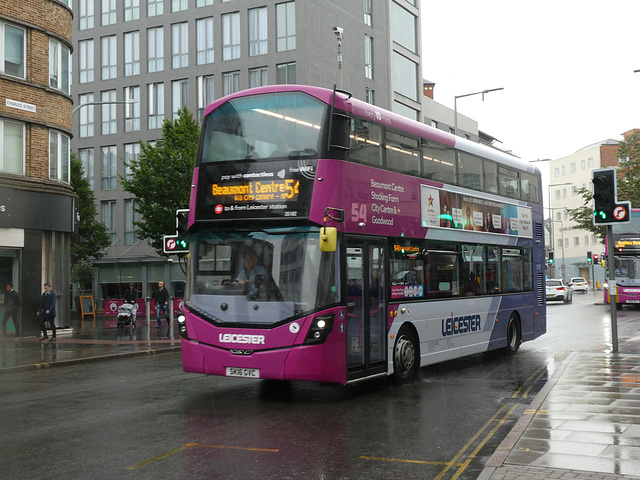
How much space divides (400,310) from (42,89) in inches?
706

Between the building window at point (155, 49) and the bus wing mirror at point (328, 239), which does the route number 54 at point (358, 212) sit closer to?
the bus wing mirror at point (328, 239)

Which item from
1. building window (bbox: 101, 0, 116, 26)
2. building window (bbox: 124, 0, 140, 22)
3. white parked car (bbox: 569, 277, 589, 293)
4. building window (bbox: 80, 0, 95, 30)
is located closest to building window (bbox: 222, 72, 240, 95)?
building window (bbox: 124, 0, 140, 22)

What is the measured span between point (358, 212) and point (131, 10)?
4624 centimetres

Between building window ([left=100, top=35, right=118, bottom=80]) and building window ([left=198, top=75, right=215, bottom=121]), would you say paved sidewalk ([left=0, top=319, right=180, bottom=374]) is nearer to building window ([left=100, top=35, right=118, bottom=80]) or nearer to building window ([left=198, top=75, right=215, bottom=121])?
building window ([left=198, top=75, right=215, bottom=121])

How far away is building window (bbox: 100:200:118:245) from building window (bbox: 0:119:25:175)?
28.7 meters

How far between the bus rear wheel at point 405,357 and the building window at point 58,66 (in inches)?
722

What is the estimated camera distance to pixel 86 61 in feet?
176

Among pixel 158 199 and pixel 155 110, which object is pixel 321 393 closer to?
pixel 158 199

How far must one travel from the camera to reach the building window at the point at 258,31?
47.7m

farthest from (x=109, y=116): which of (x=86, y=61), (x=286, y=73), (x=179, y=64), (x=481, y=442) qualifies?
(x=481, y=442)

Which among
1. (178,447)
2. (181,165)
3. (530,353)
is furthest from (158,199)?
(178,447)

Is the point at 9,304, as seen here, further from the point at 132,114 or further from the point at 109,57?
the point at 109,57

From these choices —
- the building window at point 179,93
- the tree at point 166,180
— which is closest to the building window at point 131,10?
the building window at point 179,93

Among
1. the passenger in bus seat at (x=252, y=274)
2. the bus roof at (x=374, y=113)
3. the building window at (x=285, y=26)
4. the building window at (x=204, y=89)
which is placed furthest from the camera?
the building window at (x=204, y=89)
